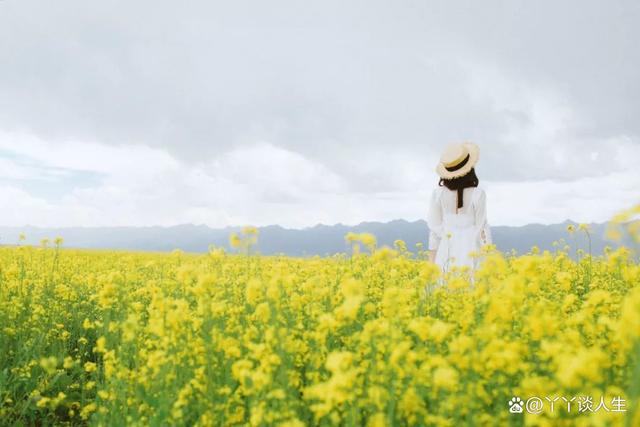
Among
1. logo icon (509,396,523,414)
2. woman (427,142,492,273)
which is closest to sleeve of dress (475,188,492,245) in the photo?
woman (427,142,492,273)

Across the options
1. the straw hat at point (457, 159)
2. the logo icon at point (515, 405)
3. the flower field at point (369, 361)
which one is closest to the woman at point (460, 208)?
the straw hat at point (457, 159)

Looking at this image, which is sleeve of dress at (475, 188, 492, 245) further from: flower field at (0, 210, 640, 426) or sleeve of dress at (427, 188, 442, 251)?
flower field at (0, 210, 640, 426)

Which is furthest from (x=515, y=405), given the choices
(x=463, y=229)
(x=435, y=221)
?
(x=435, y=221)

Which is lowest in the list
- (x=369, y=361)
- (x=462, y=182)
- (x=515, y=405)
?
(x=515, y=405)

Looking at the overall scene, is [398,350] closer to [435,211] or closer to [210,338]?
[210,338]

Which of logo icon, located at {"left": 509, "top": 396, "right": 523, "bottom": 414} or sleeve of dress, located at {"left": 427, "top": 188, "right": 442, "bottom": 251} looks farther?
sleeve of dress, located at {"left": 427, "top": 188, "right": 442, "bottom": 251}

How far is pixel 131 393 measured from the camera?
4.02 m

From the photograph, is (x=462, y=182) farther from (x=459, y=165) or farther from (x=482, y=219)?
(x=482, y=219)

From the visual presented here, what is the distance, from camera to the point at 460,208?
7062 mm

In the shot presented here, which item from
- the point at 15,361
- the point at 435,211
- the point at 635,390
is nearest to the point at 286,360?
the point at 635,390

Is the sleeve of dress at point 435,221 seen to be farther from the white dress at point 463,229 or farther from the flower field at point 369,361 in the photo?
the flower field at point 369,361

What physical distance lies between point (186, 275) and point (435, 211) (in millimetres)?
4373

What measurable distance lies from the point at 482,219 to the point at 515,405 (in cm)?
422

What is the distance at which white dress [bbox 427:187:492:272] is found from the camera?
6.91 metres
